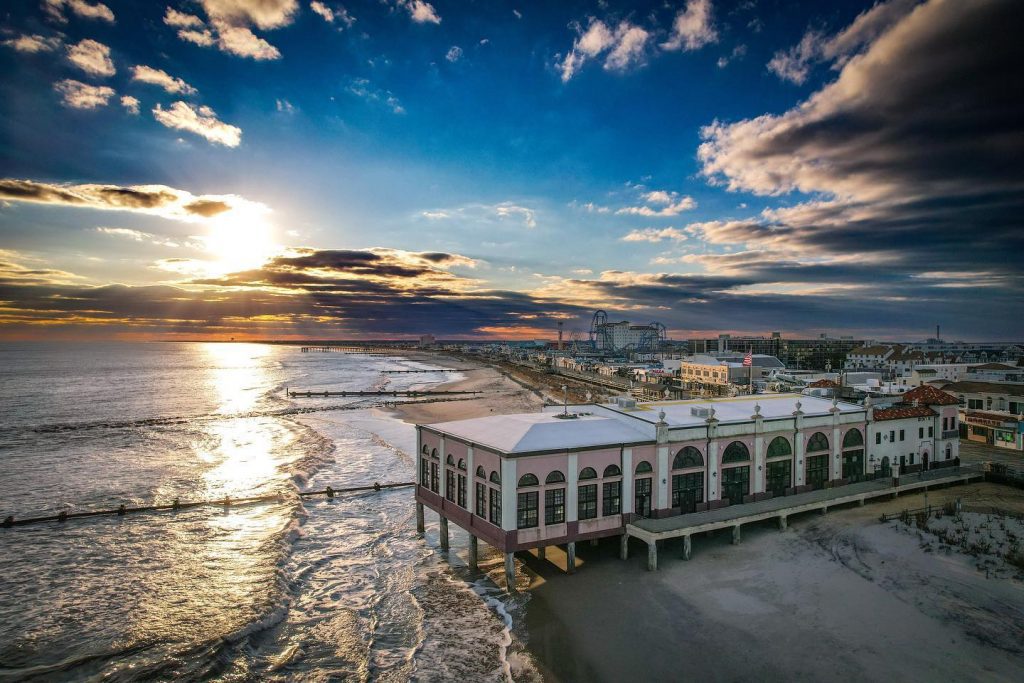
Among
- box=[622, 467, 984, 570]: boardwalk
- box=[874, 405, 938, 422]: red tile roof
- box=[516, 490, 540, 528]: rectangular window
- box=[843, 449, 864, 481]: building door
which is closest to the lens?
box=[516, 490, 540, 528]: rectangular window

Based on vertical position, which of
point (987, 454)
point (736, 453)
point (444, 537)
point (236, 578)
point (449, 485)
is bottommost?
point (236, 578)

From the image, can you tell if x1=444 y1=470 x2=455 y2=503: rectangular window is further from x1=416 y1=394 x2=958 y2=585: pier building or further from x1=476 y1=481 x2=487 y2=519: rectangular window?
x1=476 y1=481 x2=487 y2=519: rectangular window

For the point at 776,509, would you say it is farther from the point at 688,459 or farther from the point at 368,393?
the point at 368,393

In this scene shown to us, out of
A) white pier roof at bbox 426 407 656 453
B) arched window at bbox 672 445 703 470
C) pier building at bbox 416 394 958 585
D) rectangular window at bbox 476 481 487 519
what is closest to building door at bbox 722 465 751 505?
pier building at bbox 416 394 958 585

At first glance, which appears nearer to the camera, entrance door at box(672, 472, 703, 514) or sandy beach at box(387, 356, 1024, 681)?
sandy beach at box(387, 356, 1024, 681)

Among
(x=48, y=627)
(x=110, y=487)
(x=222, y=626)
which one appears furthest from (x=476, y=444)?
(x=110, y=487)

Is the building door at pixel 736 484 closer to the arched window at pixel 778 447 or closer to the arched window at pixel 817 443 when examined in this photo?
the arched window at pixel 778 447

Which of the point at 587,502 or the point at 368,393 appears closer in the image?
the point at 587,502

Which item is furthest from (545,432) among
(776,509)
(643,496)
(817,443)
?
(817,443)
